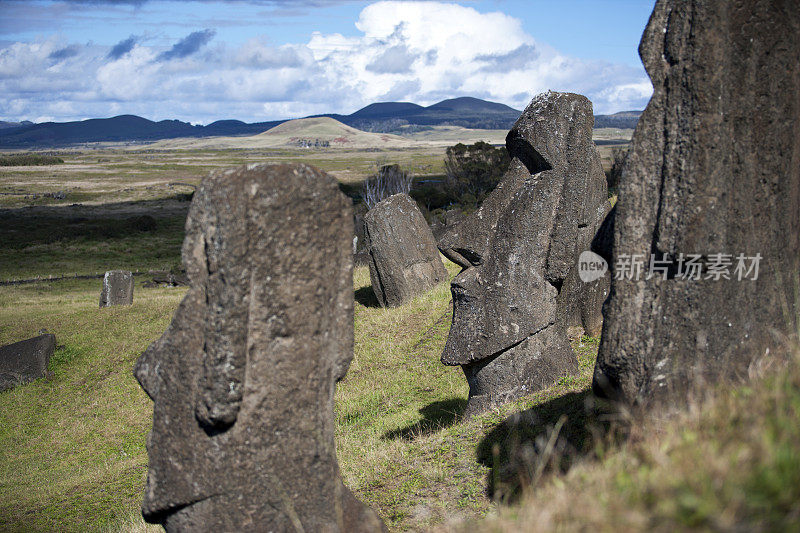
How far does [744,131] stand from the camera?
451 centimetres

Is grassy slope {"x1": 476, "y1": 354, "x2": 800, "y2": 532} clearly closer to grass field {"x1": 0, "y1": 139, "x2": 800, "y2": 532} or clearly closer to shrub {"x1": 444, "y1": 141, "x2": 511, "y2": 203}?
grass field {"x1": 0, "y1": 139, "x2": 800, "y2": 532}

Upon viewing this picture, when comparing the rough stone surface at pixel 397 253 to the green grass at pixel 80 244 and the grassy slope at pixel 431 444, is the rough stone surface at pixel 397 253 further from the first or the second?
the green grass at pixel 80 244

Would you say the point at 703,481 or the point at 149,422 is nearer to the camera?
the point at 703,481

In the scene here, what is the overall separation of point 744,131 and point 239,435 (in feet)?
12.8

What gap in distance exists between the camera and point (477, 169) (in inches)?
1716

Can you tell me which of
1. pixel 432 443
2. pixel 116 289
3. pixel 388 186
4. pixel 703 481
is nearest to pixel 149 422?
pixel 432 443

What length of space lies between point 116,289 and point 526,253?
16.6m

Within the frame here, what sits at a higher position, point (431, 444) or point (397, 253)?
point (397, 253)

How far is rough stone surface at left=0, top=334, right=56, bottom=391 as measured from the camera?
15094 millimetres

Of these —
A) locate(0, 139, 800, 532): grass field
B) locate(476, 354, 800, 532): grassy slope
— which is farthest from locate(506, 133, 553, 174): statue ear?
locate(476, 354, 800, 532): grassy slope

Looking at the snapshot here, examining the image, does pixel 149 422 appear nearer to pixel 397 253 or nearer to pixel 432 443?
pixel 397 253

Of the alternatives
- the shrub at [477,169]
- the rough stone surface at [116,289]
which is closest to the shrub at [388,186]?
the shrub at [477,169]

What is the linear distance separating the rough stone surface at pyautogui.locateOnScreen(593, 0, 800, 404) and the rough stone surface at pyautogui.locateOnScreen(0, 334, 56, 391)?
14.4 metres

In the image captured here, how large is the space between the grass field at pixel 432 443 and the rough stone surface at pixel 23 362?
372 millimetres
